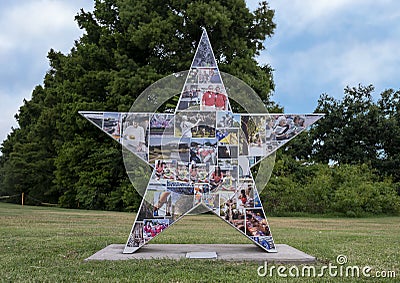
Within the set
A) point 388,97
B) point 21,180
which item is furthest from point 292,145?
point 21,180

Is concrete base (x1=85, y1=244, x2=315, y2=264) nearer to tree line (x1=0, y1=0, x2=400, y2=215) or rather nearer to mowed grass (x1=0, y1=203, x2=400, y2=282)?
mowed grass (x1=0, y1=203, x2=400, y2=282)

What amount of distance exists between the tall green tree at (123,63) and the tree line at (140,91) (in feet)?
0.16

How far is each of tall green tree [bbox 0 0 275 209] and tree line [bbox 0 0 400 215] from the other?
5 centimetres

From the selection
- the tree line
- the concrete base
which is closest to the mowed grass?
the concrete base

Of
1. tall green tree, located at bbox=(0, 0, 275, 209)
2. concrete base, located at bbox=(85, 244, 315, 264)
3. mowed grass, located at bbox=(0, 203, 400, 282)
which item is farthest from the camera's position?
tall green tree, located at bbox=(0, 0, 275, 209)

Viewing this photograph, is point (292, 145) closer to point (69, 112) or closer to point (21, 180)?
point (69, 112)

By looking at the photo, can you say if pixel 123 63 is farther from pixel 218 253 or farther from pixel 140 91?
pixel 218 253

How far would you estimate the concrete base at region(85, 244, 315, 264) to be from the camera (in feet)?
22.4

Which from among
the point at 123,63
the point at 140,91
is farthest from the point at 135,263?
the point at 123,63

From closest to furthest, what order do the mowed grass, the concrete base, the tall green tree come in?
the mowed grass < the concrete base < the tall green tree

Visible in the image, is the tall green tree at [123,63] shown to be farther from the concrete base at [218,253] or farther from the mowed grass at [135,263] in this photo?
the concrete base at [218,253]

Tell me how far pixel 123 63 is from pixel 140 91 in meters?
1.73

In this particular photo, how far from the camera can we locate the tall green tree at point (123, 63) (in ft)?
66.6

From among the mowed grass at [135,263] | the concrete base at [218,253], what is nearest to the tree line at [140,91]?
the mowed grass at [135,263]
